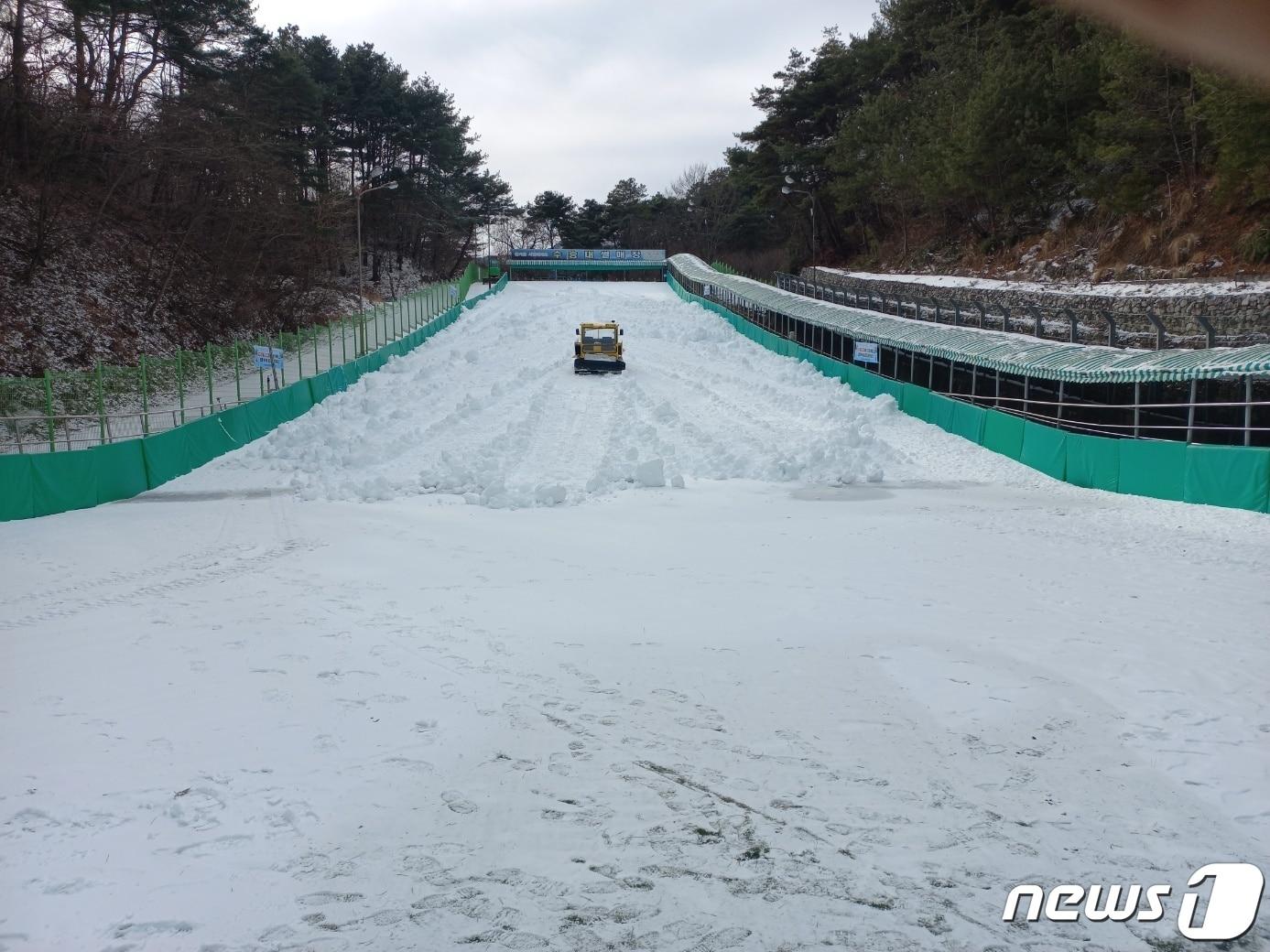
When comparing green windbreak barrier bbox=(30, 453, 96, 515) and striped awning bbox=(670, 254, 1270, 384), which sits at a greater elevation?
striped awning bbox=(670, 254, 1270, 384)

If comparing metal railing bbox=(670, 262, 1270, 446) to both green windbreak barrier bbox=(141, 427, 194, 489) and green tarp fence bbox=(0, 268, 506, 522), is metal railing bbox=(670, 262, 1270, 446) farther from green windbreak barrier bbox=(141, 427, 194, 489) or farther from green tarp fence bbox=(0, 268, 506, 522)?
green windbreak barrier bbox=(141, 427, 194, 489)

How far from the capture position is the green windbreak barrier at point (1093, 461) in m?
19.9

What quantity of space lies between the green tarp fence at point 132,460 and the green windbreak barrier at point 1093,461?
20636 mm

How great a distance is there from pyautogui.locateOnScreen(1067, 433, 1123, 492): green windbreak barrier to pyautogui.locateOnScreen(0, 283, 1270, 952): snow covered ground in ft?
6.33

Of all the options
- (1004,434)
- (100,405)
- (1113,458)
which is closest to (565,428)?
(100,405)

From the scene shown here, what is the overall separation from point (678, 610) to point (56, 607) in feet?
26.3

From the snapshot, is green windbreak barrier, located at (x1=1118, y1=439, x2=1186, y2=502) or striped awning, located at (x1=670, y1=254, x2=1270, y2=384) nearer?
green windbreak barrier, located at (x1=1118, y1=439, x2=1186, y2=502)

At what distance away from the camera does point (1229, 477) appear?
17109 mm

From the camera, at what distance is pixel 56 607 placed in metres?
11.8

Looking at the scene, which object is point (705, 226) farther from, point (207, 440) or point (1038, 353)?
point (207, 440)

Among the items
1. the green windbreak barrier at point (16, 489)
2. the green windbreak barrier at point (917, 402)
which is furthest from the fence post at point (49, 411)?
the green windbreak barrier at point (917, 402)

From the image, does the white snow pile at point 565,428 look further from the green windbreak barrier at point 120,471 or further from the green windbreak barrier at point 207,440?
the green windbreak barrier at point 120,471

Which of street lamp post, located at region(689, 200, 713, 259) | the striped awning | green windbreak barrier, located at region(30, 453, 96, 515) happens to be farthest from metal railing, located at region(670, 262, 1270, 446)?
street lamp post, located at region(689, 200, 713, 259)

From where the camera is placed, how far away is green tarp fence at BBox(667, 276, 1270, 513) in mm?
16906
